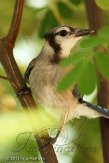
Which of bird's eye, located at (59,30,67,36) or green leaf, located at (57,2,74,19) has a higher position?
bird's eye, located at (59,30,67,36)

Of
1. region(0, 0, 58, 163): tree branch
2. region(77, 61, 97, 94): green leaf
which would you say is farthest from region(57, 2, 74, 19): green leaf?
region(77, 61, 97, 94): green leaf

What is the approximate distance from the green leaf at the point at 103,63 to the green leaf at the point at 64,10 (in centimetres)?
97

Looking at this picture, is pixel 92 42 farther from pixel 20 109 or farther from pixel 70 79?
pixel 20 109

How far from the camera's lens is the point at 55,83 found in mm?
1542

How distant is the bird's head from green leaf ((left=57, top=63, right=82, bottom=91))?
19.0 inches

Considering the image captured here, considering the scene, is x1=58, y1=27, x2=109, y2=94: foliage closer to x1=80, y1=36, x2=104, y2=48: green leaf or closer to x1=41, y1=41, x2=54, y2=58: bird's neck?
x1=80, y1=36, x2=104, y2=48: green leaf

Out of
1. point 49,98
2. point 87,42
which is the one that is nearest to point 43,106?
point 49,98

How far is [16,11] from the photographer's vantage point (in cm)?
137

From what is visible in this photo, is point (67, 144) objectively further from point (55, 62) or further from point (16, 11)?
point (16, 11)

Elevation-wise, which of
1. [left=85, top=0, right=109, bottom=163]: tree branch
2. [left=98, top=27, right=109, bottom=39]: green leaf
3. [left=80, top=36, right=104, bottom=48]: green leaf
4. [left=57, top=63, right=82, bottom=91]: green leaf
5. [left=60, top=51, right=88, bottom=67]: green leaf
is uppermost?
[left=98, top=27, right=109, bottom=39]: green leaf

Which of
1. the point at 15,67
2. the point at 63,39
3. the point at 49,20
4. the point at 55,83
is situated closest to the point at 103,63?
the point at 15,67

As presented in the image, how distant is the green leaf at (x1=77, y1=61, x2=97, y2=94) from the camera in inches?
43.3

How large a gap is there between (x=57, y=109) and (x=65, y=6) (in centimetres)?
64

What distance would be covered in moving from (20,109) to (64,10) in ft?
2.06
